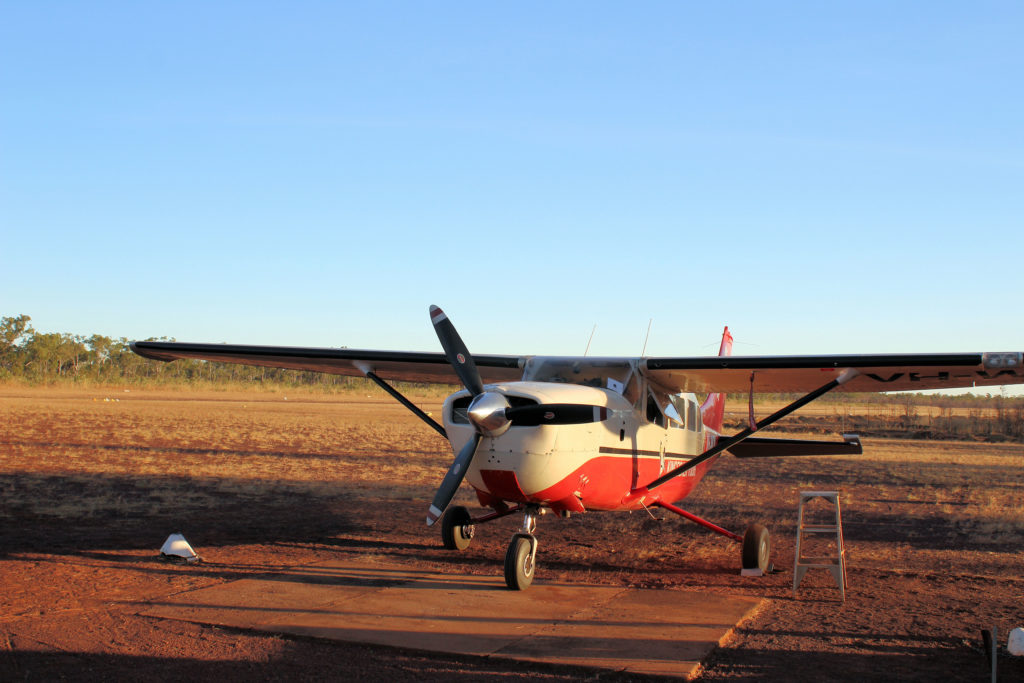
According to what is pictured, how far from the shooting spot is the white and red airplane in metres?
8.09

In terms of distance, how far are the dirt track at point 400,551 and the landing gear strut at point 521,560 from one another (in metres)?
1.18

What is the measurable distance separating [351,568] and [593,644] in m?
3.96

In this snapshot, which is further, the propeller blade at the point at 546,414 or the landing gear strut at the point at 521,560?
the landing gear strut at the point at 521,560

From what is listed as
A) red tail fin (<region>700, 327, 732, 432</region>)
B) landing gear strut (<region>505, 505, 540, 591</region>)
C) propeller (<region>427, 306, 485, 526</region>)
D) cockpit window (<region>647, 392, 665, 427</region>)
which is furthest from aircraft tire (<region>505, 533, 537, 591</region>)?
red tail fin (<region>700, 327, 732, 432</region>)

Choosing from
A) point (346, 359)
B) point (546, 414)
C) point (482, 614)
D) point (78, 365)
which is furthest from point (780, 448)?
point (78, 365)

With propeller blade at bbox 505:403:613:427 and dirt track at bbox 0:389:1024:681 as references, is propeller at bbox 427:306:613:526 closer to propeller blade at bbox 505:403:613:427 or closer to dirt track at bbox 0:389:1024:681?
propeller blade at bbox 505:403:613:427

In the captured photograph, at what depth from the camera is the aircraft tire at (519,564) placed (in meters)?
8.34

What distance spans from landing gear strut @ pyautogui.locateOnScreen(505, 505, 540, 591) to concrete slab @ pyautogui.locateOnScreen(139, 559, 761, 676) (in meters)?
0.12

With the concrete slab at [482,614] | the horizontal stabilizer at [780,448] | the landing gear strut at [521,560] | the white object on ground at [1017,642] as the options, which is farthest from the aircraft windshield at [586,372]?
the white object on ground at [1017,642]

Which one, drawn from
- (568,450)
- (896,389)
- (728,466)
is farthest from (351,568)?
(728,466)

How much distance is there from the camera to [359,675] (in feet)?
18.7

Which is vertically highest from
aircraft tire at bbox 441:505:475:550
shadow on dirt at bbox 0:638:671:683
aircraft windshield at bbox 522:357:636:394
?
aircraft windshield at bbox 522:357:636:394

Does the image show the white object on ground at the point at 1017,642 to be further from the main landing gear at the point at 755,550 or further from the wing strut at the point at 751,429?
the main landing gear at the point at 755,550

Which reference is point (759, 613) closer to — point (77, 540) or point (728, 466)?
point (77, 540)
